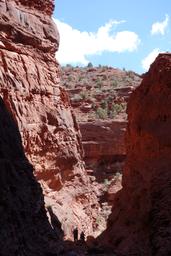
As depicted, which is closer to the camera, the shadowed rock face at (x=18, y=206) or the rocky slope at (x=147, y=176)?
the shadowed rock face at (x=18, y=206)

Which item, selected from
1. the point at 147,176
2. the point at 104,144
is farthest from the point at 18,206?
the point at 104,144

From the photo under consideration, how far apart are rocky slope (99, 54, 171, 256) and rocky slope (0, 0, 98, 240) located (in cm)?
413

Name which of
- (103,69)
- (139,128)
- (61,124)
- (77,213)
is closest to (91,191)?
(77,213)

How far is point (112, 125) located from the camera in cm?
4828

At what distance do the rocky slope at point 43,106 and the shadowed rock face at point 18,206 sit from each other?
20.7 ft

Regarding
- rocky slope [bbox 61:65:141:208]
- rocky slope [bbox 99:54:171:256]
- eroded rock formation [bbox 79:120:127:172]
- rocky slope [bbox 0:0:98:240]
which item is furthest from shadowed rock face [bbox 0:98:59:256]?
eroded rock formation [bbox 79:120:127:172]

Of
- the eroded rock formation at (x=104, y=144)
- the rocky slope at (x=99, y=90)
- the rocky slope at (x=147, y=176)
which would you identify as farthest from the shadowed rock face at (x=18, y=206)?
the rocky slope at (x=99, y=90)

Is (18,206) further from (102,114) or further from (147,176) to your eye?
(102,114)

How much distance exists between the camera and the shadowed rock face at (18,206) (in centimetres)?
1229

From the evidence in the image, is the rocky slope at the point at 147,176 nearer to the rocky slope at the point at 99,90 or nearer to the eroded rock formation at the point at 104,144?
the eroded rock formation at the point at 104,144

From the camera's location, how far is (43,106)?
25.9m

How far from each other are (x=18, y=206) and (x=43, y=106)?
1261 cm

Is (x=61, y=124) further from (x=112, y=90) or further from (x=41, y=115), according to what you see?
(x=112, y=90)

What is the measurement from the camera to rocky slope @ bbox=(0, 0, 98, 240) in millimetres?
23406
